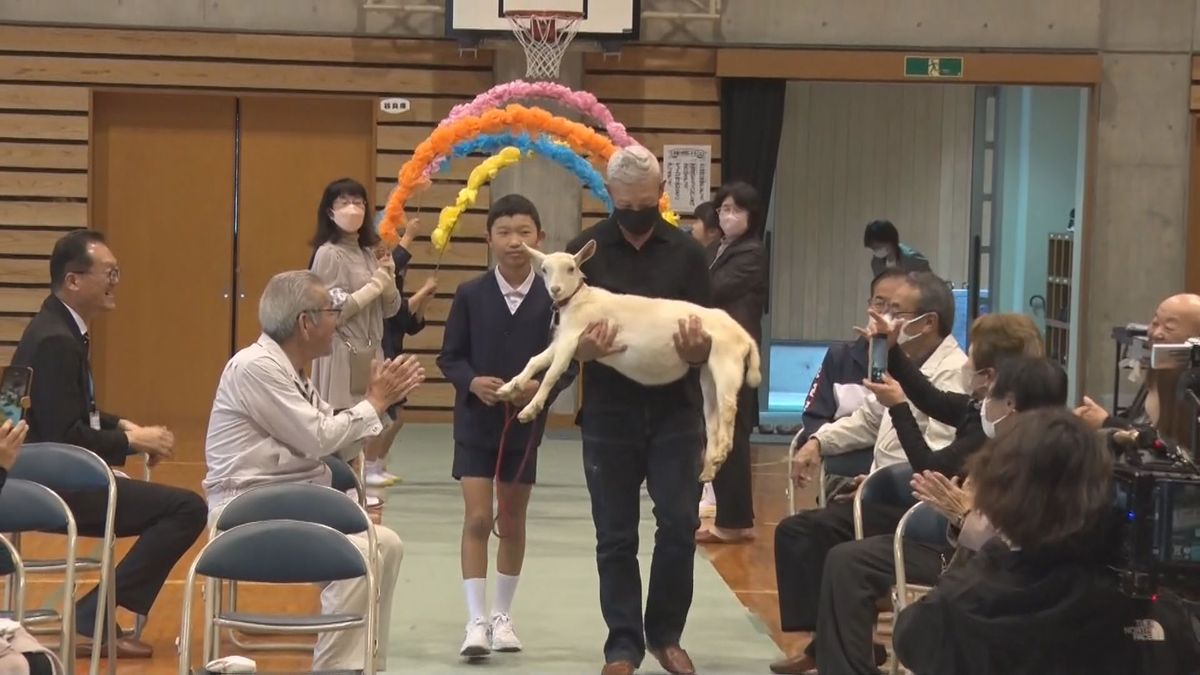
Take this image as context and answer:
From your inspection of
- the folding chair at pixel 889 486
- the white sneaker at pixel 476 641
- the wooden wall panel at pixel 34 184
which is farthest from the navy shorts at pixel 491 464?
the wooden wall panel at pixel 34 184

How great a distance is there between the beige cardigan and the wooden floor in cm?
110

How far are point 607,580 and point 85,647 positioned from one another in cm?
173

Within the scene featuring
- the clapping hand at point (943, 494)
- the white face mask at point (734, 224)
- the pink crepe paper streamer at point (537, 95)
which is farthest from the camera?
the pink crepe paper streamer at point (537, 95)

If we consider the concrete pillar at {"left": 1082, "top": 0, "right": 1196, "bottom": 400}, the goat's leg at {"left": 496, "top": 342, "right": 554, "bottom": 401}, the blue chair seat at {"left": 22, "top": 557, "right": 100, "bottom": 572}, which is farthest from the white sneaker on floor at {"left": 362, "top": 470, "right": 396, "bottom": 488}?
the concrete pillar at {"left": 1082, "top": 0, "right": 1196, "bottom": 400}

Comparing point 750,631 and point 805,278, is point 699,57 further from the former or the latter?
point 750,631

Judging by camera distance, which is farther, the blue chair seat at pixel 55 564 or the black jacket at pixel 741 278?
the black jacket at pixel 741 278

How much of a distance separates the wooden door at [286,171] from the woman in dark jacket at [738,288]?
14.8 ft

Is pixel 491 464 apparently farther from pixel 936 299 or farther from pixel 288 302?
pixel 936 299

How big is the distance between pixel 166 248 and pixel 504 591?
670 centimetres

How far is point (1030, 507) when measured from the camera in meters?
3.22

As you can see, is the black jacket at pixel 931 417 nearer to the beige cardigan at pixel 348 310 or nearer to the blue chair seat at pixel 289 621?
the blue chair seat at pixel 289 621

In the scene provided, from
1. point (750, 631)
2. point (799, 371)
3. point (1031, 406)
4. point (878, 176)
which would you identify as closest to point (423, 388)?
point (799, 371)

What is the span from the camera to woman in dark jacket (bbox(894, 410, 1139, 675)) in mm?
3227

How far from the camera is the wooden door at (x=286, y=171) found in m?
11.3
